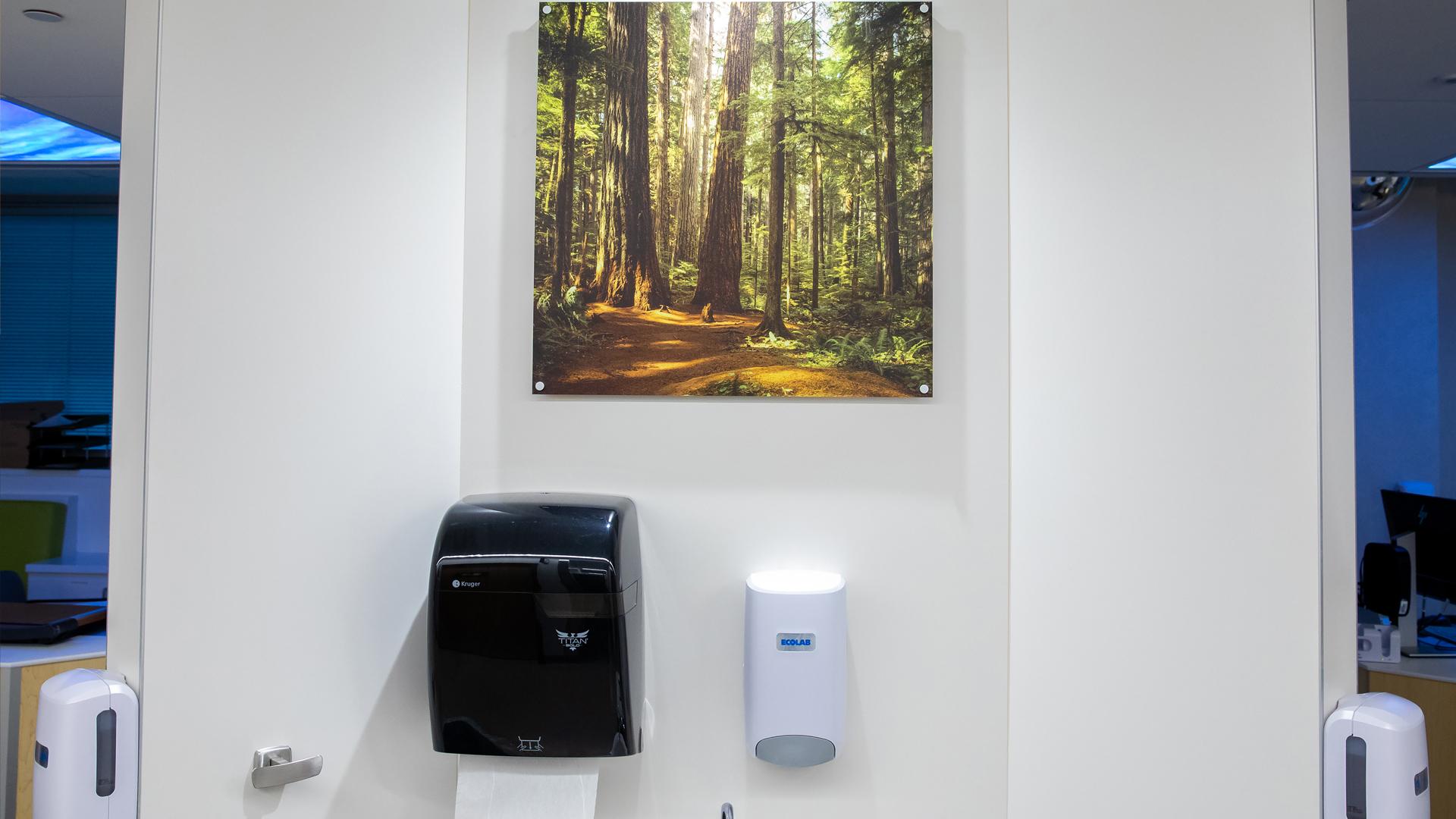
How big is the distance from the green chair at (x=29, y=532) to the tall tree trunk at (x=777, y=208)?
2.91 m

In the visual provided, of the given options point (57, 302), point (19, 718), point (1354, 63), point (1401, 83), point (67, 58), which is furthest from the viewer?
point (57, 302)

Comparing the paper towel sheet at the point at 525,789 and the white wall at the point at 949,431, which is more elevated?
the white wall at the point at 949,431

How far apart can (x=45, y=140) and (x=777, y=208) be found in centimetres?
321

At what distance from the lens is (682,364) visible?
4.54 feet

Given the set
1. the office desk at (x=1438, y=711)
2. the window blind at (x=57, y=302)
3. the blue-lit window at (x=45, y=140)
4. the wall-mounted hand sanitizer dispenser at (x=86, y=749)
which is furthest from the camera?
the window blind at (x=57, y=302)

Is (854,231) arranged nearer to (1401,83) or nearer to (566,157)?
(566,157)

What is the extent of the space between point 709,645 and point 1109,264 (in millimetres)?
966

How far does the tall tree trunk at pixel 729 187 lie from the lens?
4.54ft

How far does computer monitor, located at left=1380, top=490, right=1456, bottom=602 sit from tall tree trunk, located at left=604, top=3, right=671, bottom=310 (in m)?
2.95

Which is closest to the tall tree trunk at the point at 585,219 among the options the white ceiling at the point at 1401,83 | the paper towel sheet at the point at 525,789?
A: the paper towel sheet at the point at 525,789

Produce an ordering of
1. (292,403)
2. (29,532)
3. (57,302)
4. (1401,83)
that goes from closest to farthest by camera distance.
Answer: (292,403) < (1401,83) < (29,532) < (57,302)

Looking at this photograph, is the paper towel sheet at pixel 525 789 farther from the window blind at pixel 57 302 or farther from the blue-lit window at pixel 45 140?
the window blind at pixel 57 302

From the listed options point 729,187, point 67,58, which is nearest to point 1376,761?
point 729,187

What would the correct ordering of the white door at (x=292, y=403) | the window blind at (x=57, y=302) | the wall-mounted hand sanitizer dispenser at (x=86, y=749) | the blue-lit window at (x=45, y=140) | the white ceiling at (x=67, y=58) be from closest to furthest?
the wall-mounted hand sanitizer dispenser at (x=86, y=749), the white door at (x=292, y=403), the white ceiling at (x=67, y=58), the blue-lit window at (x=45, y=140), the window blind at (x=57, y=302)
